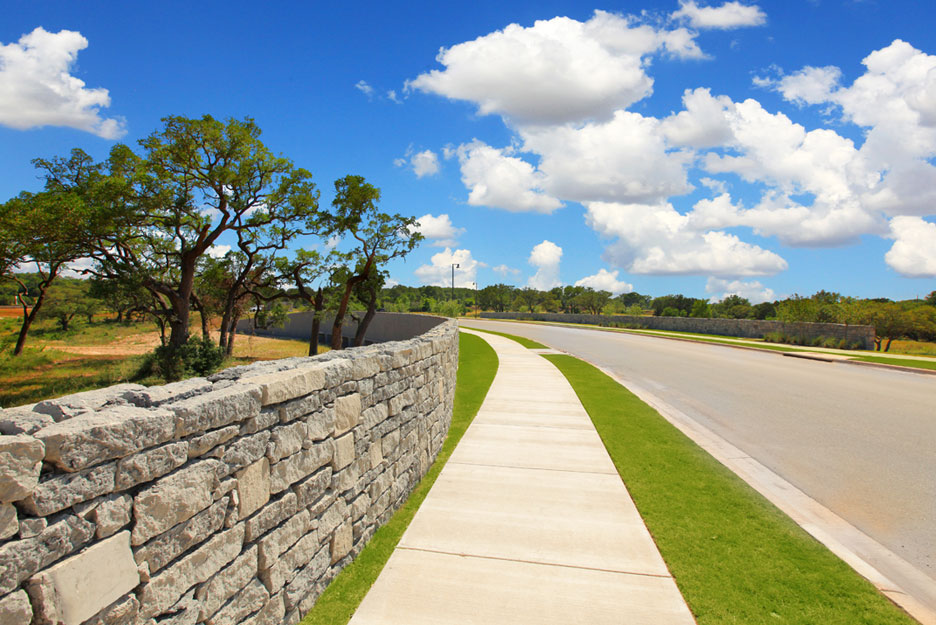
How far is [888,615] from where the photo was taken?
3713 millimetres

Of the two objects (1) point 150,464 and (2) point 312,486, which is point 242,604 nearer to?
(2) point 312,486

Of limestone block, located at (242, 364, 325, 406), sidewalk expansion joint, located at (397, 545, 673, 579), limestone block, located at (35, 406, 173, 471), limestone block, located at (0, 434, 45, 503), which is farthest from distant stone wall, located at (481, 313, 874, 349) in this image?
limestone block, located at (0, 434, 45, 503)

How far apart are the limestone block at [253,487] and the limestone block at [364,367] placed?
1.29 meters

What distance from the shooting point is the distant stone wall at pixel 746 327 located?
93.1 feet

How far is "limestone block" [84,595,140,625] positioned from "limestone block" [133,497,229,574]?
147 millimetres

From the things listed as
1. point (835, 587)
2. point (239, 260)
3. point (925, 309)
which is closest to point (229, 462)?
point (835, 587)

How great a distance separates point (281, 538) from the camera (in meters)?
3.41

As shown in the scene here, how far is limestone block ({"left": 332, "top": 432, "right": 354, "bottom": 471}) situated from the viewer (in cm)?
412

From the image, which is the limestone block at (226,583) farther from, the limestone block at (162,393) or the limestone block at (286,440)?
the limestone block at (162,393)

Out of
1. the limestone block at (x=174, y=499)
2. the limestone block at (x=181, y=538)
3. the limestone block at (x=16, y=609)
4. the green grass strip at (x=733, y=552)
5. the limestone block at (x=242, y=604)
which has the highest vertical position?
the limestone block at (x=174, y=499)

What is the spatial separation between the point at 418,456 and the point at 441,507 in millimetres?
980

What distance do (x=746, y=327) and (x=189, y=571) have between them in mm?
40306

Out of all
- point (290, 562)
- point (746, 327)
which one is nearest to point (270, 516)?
point (290, 562)

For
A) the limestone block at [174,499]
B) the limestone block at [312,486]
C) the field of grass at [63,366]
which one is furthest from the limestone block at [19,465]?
the field of grass at [63,366]
